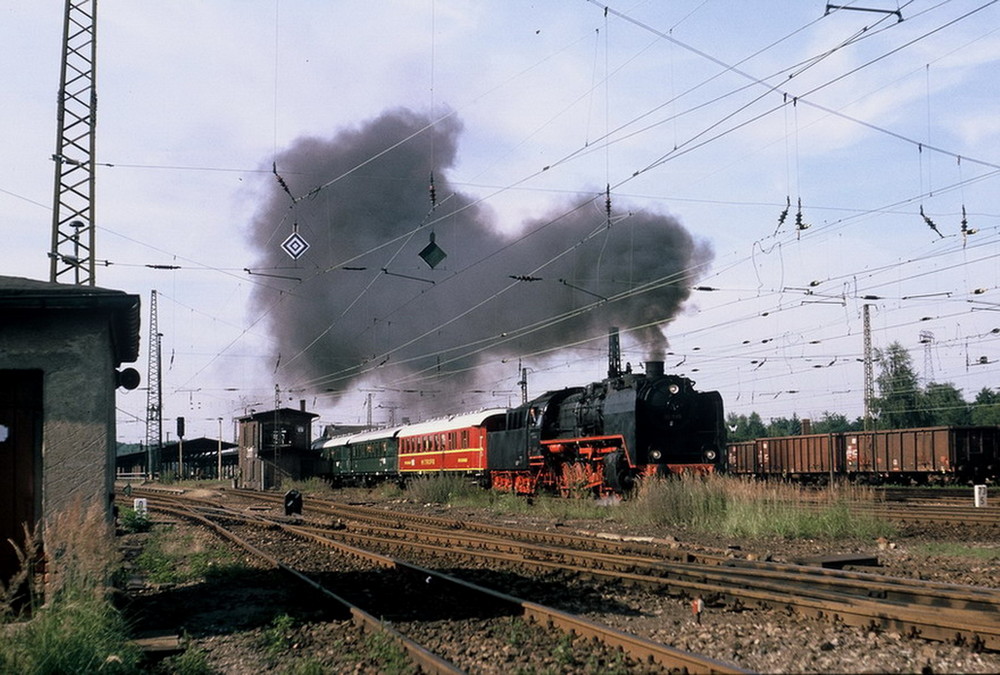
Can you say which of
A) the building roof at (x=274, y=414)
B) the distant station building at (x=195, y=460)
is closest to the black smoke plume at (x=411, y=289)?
the building roof at (x=274, y=414)

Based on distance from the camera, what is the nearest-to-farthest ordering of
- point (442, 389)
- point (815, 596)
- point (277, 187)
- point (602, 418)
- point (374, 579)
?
point (815, 596) → point (374, 579) → point (602, 418) → point (277, 187) → point (442, 389)

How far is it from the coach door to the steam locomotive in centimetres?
1322

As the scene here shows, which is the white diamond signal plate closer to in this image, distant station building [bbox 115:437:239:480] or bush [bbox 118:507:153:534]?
bush [bbox 118:507:153:534]

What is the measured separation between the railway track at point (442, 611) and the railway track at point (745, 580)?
136cm

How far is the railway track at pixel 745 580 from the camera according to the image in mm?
6801

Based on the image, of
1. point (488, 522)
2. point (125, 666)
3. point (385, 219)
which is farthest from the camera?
point (385, 219)

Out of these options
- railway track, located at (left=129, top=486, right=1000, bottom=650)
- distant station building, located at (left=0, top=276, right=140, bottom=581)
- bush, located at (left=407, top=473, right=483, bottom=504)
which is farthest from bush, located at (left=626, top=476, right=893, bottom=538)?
bush, located at (left=407, top=473, right=483, bottom=504)

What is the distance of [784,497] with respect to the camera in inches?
629

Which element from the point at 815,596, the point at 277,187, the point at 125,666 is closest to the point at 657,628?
the point at 815,596

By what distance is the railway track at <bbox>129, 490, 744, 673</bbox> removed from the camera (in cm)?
614

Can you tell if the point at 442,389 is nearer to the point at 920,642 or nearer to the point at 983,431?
the point at 983,431

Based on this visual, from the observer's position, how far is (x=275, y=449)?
1716 inches

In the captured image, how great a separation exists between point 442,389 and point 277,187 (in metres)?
13.9

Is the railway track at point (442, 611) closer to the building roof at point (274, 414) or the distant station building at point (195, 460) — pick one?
the building roof at point (274, 414)
